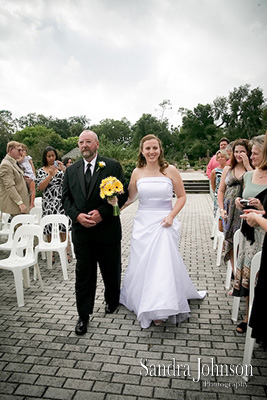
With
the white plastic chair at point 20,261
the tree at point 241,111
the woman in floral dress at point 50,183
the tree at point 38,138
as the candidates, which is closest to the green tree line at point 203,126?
the tree at point 241,111

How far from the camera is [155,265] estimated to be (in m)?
3.57

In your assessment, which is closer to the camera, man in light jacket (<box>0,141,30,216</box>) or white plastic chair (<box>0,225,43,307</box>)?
white plastic chair (<box>0,225,43,307</box>)

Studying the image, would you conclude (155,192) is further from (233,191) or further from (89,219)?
(233,191)

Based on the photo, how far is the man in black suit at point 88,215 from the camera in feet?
11.3

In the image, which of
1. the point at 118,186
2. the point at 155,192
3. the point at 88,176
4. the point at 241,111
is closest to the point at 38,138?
the point at 241,111

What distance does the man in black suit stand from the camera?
11.3 ft

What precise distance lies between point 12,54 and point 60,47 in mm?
1698

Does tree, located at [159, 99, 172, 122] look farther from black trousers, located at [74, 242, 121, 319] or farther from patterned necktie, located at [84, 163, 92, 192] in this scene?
black trousers, located at [74, 242, 121, 319]

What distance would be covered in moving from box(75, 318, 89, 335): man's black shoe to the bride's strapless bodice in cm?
166

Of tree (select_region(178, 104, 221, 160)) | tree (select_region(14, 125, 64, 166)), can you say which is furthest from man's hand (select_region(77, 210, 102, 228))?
tree (select_region(14, 125, 64, 166))

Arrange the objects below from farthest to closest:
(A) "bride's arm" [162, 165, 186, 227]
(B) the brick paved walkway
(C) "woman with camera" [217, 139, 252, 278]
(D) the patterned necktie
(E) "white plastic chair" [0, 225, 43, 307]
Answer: (C) "woman with camera" [217, 139, 252, 278]
(E) "white plastic chair" [0, 225, 43, 307]
(A) "bride's arm" [162, 165, 186, 227]
(D) the patterned necktie
(B) the brick paved walkway

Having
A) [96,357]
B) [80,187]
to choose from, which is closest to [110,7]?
[80,187]

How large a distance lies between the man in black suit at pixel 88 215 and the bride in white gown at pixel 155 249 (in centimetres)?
37

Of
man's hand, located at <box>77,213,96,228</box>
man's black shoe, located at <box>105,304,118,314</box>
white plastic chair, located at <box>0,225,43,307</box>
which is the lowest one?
man's black shoe, located at <box>105,304,118,314</box>
